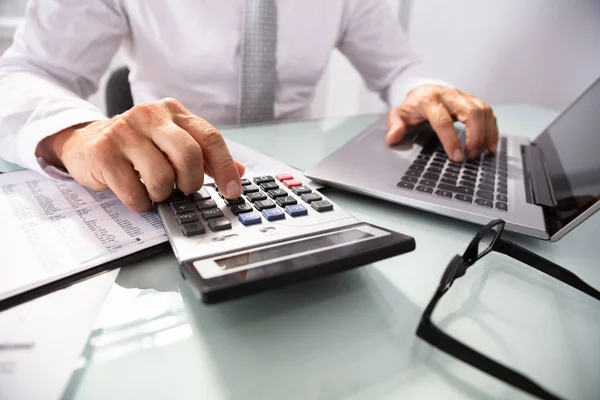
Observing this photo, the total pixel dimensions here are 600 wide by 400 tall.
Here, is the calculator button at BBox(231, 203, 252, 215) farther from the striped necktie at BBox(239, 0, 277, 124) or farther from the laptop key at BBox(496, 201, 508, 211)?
the striped necktie at BBox(239, 0, 277, 124)

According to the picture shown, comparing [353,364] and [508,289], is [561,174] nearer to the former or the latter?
[508,289]

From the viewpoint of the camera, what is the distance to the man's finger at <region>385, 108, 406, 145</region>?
1.73 feet

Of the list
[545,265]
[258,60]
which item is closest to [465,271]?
[545,265]

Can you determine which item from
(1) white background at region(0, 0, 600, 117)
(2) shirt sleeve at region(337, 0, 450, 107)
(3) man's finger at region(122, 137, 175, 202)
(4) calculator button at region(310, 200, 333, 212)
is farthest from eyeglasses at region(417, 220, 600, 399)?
(1) white background at region(0, 0, 600, 117)

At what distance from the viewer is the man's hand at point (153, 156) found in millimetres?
307

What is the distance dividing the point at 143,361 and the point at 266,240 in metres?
0.10

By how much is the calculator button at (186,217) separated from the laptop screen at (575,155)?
0.99 ft

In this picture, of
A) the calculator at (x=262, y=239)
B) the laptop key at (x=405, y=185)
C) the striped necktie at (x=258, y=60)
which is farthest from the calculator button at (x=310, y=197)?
the striped necktie at (x=258, y=60)

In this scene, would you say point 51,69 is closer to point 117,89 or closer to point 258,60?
point 117,89

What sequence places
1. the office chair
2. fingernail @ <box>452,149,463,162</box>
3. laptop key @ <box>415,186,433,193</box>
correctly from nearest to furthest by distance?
laptop key @ <box>415,186,433,193</box> < fingernail @ <box>452,149,463,162</box> < the office chair

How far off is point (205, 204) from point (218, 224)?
1.6 inches

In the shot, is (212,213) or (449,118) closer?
(212,213)

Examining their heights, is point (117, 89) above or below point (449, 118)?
below

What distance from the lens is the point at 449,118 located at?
513mm
